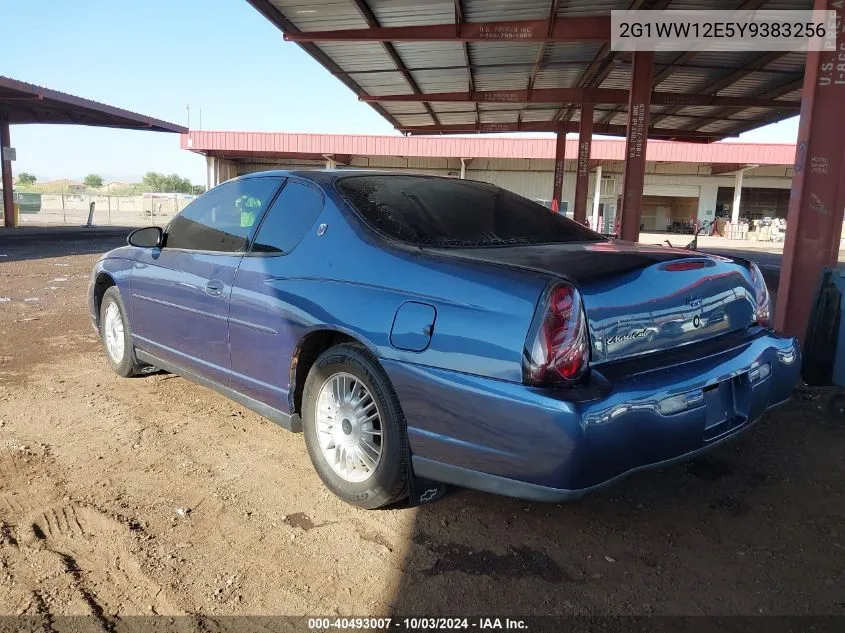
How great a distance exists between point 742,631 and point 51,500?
113 inches

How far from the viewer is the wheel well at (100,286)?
4750mm

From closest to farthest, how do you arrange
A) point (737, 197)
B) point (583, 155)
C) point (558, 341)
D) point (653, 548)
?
point (558, 341)
point (653, 548)
point (583, 155)
point (737, 197)

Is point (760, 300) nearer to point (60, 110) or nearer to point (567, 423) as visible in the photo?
point (567, 423)

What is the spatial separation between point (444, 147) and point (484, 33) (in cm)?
2279

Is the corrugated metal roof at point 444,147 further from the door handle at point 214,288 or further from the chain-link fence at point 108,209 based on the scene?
the door handle at point 214,288

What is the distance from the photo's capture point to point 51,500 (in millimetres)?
2828

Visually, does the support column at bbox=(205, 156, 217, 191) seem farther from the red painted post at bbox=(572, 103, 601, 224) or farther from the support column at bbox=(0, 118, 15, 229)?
the red painted post at bbox=(572, 103, 601, 224)

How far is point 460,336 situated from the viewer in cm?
229

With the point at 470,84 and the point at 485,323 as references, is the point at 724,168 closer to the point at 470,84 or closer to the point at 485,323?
the point at 470,84

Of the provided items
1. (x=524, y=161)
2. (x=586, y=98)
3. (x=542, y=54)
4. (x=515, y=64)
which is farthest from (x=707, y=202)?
(x=542, y=54)

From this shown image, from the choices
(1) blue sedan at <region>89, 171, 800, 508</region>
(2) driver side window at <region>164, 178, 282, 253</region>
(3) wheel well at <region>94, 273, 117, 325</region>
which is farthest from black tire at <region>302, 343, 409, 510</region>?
(3) wheel well at <region>94, 273, 117, 325</region>

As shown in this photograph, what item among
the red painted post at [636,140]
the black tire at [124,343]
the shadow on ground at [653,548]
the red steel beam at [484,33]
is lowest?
the shadow on ground at [653,548]

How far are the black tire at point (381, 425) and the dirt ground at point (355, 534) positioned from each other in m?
0.11

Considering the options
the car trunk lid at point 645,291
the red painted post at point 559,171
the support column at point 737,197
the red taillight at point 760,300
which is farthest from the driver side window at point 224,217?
the support column at point 737,197
